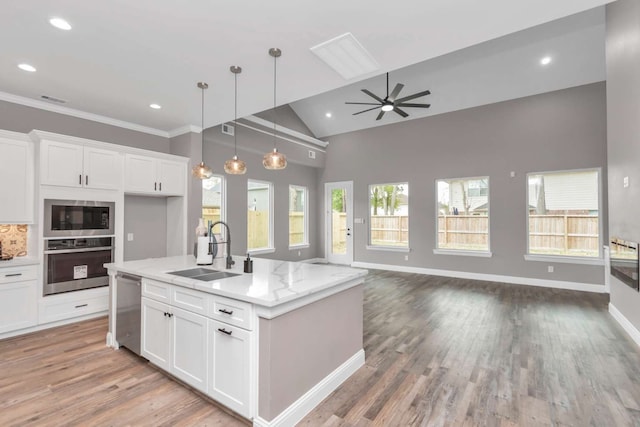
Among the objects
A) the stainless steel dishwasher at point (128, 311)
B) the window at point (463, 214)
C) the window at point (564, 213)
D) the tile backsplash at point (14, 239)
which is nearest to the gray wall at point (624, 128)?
the window at point (564, 213)

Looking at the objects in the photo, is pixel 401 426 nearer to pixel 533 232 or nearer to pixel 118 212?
pixel 118 212

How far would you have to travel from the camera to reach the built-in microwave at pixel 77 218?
3615mm

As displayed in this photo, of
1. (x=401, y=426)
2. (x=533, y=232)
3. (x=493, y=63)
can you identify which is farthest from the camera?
(x=533, y=232)

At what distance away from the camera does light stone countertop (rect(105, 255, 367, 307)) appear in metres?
1.88

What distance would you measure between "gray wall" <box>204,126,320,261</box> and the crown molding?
94 centimetres

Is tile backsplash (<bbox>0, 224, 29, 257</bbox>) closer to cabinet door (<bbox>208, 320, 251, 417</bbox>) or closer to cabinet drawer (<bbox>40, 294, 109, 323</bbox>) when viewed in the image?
cabinet drawer (<bbox>40, 294, 109, 323</bbox>)

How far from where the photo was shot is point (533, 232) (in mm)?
5859

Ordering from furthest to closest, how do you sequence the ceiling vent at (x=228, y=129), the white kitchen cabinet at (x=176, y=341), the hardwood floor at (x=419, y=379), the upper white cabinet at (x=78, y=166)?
the ceiling vent at (x=228, y=129) < the upper white cabinet at (x=78, y=166) < the white kitchen cabinet at (x=176, y=341) < the hardwood floor at (x=419, y=379)

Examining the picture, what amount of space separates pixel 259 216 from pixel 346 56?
488 centimetres

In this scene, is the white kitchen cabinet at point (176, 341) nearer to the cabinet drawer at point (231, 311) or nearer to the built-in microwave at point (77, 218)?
the cabinet drawer at point (231, 311)

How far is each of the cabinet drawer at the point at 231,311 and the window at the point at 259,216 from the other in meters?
4.84

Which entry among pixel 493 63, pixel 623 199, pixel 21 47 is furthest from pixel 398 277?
pixel 21 47

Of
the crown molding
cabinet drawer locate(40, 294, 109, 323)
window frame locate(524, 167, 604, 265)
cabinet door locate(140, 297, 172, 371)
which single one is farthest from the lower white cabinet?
window frame locate(524, 167, 604, 265)

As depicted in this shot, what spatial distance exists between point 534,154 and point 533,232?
4.91 feet
